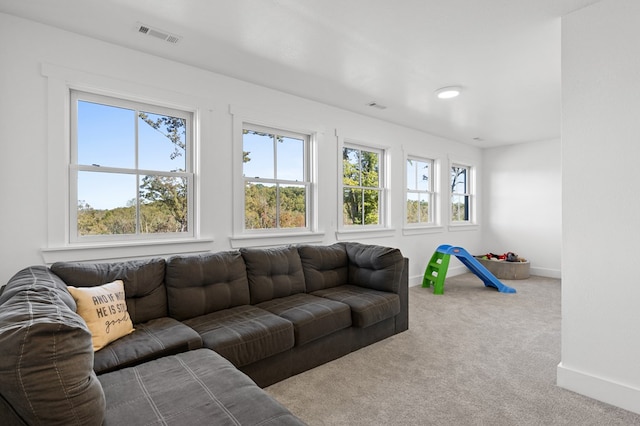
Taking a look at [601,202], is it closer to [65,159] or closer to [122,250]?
[122,250]

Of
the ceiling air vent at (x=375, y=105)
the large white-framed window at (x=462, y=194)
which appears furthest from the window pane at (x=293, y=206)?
the large white-framed window at (x=462, y=194)

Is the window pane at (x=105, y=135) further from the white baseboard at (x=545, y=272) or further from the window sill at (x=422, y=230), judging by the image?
the white baseboard at (x=545, y=272)

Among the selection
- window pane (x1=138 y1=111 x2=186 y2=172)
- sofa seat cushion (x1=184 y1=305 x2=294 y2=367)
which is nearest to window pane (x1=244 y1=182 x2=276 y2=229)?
window pane (x1=138 y1=111 x2=186 y2=172)

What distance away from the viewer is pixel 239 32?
8.63 feet

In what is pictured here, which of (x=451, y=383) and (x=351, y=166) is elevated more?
(x=351, y=166)

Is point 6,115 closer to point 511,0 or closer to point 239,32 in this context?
point 239,32

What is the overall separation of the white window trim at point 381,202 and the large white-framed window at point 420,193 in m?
0.46

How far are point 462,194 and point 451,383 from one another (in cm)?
525

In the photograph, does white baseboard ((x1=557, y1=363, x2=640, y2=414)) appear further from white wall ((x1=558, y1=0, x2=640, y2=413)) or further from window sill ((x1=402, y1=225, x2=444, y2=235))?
window sill ((x1=402, y1=225, x2=444, y2=235))

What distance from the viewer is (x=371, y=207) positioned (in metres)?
5.18

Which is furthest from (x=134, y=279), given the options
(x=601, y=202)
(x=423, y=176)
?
(x=423, y=176)

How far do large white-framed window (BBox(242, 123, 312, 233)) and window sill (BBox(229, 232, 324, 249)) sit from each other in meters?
0.11

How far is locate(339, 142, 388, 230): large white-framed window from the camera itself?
485 centimetres

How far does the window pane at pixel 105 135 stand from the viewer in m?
2.83
